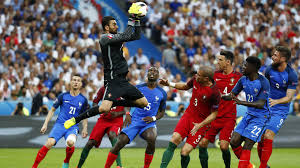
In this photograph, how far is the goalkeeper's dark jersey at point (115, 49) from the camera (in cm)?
949

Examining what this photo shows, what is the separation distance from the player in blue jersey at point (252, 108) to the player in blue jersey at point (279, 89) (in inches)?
29.3

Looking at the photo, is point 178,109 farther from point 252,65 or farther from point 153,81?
point 252,65

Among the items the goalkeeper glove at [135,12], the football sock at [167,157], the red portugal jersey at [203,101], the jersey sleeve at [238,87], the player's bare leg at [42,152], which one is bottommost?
the player's bare leg at [42,152]

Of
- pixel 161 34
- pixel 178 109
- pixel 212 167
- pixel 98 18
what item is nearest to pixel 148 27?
pixel 161 34

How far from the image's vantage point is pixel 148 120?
456 inches

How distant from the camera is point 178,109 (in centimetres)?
1958

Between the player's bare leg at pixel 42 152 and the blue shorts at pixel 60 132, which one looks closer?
the player's bare leg at pixel 42 152

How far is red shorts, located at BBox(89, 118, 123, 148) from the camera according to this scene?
1207cm

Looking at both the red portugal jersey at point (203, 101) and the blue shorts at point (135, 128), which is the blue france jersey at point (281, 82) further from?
the blue shorts at point (135, 128)

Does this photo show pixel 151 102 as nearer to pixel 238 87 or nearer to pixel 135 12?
pixel 238 87

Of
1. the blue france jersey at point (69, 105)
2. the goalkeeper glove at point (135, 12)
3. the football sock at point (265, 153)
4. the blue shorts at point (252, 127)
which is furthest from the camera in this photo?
the blue france jersey at point (69, 105)

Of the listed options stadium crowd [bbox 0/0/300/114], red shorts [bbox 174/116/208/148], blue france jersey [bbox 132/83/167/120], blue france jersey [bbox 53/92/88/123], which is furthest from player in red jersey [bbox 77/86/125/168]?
stadium crowd [bbox 0/0/300/114]

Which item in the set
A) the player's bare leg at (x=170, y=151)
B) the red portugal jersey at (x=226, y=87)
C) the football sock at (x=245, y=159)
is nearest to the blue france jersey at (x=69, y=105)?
the player's bare leg at (x=170, y=151)

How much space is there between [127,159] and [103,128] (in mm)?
2356
